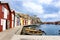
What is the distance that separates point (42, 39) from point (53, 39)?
4.45 ft

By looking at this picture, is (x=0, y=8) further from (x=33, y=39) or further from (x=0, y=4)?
(x=33, y=39)

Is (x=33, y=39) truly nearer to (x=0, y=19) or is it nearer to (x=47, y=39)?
(x=47, y=39)

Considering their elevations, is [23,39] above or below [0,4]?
below

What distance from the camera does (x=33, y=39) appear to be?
20.9m

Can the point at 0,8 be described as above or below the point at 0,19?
above

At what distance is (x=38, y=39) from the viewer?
20.9m

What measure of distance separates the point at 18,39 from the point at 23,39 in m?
0.60

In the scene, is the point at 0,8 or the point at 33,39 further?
the point at 0,8

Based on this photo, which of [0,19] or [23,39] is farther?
[0,19]

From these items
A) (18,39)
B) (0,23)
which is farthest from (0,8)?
(18,39)

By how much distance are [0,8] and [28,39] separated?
1968cm

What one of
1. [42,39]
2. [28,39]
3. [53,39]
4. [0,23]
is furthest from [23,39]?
[0,23]

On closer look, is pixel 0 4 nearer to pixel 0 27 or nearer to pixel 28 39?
pixel 0 27

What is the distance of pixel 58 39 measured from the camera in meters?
20.9
